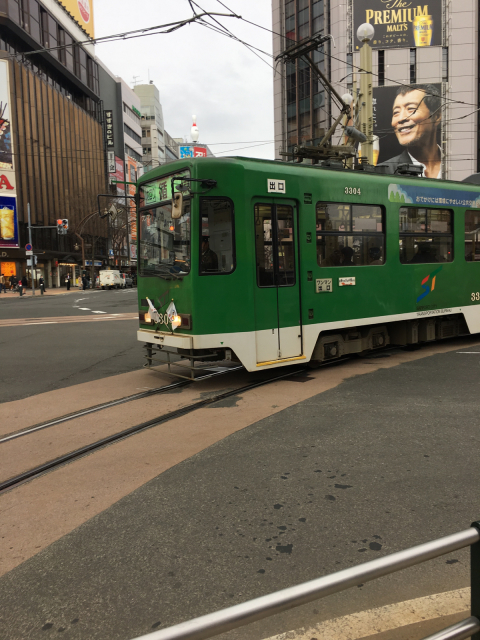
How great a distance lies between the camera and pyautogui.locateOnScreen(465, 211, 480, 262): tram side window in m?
10.6

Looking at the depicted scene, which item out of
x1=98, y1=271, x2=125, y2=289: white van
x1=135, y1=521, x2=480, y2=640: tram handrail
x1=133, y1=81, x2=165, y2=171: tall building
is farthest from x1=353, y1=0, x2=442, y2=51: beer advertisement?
x1=133, y1=81, x2=165, y2=171: tall building

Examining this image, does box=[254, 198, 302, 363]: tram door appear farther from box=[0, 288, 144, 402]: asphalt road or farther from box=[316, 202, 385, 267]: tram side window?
box=[0, 288, 144, 402]: asphalt road

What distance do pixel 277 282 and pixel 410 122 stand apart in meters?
46.1

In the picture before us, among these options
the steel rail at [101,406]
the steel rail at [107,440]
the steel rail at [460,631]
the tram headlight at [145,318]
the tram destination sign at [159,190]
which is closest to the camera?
the steel rail at [460,631]

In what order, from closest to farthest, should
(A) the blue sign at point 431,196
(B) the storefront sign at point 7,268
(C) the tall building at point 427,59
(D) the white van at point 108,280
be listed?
1. (A) the blue sign at point 431,196
2. (C) the tall building at point 427,59
3. (B) the storefront sign at point 7,268
4. (D) the white van at point 108,280

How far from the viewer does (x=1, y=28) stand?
48.6 meters

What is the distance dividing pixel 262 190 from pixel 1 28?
53.4m

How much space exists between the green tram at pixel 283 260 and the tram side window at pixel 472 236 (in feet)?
2.33

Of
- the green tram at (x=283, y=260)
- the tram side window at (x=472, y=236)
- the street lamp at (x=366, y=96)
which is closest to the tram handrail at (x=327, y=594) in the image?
the green tram at (x=283, y=260)

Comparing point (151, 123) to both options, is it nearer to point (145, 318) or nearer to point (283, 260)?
point (145, 318)

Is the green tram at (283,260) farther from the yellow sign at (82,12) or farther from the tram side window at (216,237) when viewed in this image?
the yellow sign at (82,12)

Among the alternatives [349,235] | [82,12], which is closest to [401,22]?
[82,12]

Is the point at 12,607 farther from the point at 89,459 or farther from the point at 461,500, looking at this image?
the point at 461,500

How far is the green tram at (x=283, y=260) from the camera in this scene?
7156 millimetres
